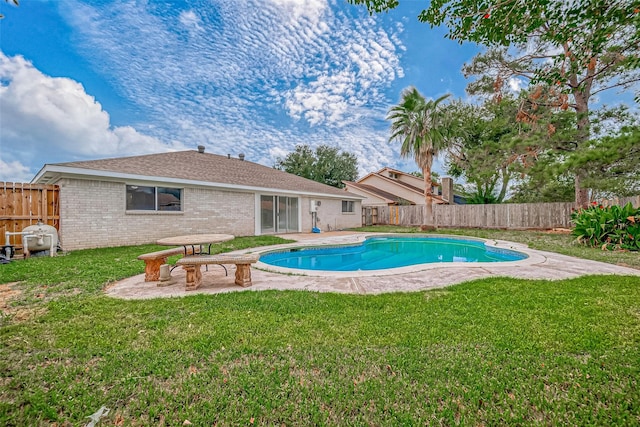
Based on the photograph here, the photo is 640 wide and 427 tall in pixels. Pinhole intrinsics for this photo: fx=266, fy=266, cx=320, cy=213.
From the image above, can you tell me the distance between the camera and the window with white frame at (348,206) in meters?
19.6

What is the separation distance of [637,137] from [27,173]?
2206 cm

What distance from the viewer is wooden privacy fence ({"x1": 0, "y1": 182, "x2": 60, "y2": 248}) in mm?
7508

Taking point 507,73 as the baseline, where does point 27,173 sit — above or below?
below

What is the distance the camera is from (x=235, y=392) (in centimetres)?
199

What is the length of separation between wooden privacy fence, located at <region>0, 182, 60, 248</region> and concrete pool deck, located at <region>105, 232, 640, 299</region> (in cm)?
533

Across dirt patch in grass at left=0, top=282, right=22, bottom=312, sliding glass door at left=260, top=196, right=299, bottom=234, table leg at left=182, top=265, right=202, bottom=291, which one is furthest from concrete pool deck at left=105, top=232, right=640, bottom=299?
sliding glass door at left=260, top=196, right=299, bottom=234

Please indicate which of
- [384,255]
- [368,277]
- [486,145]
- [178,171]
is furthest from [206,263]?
[486,145]

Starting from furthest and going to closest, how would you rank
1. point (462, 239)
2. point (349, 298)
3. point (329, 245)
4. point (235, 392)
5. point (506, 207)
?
point (506, 207) → point (462, 239) → point (329, 245) → point (349, 298) → point (235, 392)

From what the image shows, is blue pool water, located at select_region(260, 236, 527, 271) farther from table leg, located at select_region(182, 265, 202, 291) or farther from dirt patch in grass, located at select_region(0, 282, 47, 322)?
dirt patch in grass, located at select_region(0, 282, 47, 322)

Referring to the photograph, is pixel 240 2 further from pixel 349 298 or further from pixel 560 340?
pixel 560 340

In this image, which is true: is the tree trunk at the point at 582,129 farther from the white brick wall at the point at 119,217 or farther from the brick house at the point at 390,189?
the white brick wall at the point at 119,217

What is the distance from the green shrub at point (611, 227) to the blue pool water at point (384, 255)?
9.32ft

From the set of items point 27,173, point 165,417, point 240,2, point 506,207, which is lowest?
point 165,417

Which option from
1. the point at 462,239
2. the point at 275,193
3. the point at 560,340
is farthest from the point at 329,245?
the point at 560,340
